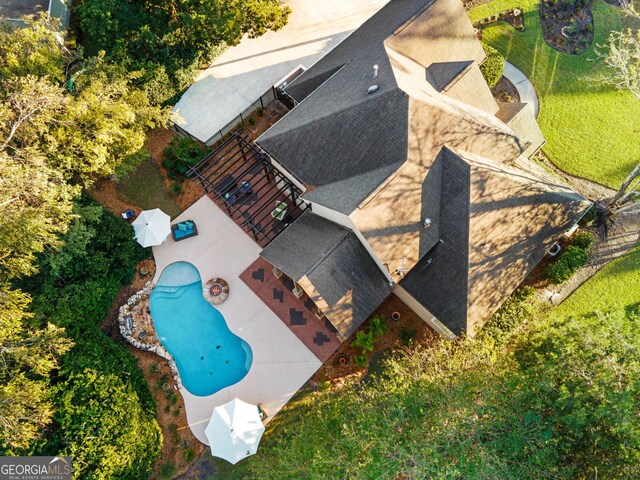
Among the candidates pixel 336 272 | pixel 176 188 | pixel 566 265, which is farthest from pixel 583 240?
pixel 176 188

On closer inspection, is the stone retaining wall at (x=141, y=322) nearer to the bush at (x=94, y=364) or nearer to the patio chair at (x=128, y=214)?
the bush at (x=94, y=364)

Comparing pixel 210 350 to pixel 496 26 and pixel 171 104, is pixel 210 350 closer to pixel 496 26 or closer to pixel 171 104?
pixel 171 104

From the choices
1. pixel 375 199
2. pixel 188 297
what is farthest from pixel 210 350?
pixel 375 199

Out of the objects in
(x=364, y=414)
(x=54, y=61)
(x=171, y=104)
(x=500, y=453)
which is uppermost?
(x=54, y=61)

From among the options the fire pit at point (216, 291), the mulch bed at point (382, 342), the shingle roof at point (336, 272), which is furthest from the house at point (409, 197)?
the fire pit at point (216, 291)

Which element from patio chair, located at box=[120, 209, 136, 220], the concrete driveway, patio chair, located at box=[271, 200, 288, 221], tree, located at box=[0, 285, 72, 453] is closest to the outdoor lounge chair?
patio chair, located at box=[120, 209, 136, 220]

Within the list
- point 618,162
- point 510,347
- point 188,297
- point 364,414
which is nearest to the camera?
point 364,414
